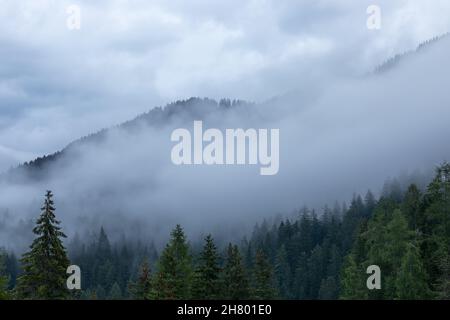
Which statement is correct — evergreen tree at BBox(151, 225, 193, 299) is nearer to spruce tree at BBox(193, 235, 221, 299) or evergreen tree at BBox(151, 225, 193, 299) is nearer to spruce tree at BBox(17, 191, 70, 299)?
spruce tree at BBox(193, 235, 221, 299)

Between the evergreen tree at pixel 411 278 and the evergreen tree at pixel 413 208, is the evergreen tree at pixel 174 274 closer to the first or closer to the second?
the evergreen tree at pixel 411 278

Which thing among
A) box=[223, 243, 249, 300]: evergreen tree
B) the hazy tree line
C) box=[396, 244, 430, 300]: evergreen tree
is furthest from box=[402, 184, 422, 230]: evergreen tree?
box=[223, 243, 249, 300]: evergreen tree

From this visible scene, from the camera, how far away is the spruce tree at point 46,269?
110 feet

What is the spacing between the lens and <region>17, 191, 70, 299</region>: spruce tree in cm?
3350

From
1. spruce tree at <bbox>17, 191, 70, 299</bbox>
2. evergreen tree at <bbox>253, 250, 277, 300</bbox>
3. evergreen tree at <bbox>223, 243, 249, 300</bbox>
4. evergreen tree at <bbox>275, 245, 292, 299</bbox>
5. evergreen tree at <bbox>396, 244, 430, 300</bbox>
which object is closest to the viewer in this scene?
spruce tree at <bbox>17, 191, 70, 299</bbox>

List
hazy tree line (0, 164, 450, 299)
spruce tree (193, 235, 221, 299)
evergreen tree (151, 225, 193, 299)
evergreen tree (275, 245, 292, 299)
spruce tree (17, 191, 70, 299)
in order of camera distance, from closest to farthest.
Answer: spruce tree (17, 191, 70, 299) < hazy tree line (0, 164, 450, 299) < spruce tree (193, 235, 221, 299) < evergreen tree (151, 225, 193, 299) < evergreen tree (275, 245, 292, 299)

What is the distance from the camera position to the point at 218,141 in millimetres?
24953

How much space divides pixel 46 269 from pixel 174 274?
30.7 feet

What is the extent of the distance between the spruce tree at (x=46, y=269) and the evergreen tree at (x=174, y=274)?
699cm

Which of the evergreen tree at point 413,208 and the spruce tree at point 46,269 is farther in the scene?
the evergreen tree at point 413,208

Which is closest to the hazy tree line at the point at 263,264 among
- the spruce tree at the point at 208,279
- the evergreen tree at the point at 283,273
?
the spruce tree at the point at 208,279

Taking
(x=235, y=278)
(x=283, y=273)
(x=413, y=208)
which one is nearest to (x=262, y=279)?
(x=235, y=278)

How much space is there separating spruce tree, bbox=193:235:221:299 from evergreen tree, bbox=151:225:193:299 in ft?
3.89
